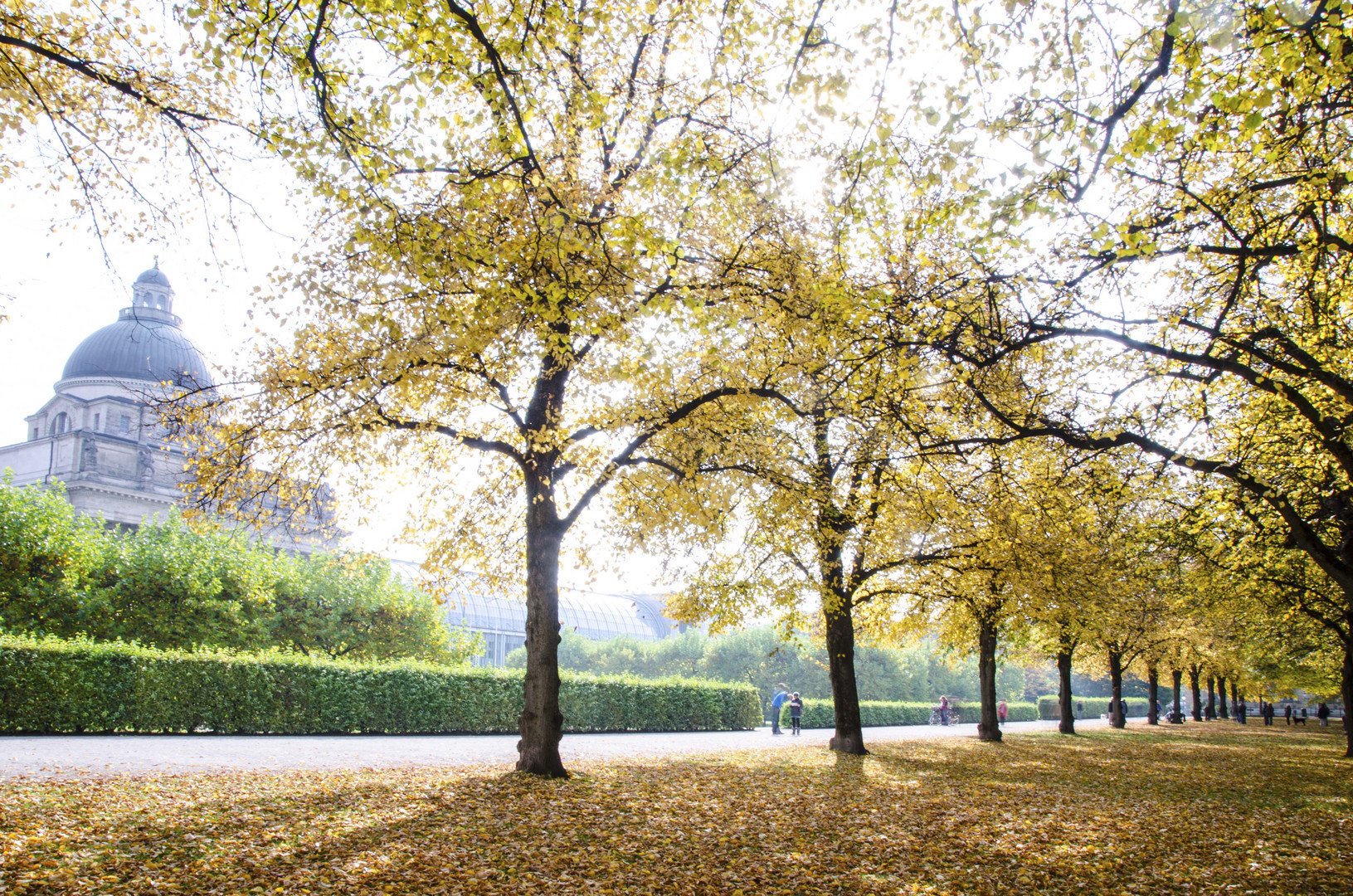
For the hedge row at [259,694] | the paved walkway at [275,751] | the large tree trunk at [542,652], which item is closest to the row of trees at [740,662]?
the hedge row at [259,694]

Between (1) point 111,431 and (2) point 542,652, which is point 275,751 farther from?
(1) point 111,431

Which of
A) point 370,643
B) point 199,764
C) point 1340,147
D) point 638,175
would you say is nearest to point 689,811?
point 638,175

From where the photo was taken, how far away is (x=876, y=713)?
46156 millimetres

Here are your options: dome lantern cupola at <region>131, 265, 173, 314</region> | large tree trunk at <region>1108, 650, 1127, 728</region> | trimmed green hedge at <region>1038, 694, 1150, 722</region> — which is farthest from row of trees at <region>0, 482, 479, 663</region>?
trimmed green hedge at <region>1038, 694, 1150, 722</region>

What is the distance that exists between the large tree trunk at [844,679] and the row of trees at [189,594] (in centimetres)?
1472

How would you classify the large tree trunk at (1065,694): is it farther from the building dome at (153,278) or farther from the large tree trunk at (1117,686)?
the building dome at (153,278)

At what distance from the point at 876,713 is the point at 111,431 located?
50.5 metres

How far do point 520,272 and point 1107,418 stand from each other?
791 cm

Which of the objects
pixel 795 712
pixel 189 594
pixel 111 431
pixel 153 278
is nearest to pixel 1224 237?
pixel 795 712

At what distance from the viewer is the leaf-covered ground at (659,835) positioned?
620 cm

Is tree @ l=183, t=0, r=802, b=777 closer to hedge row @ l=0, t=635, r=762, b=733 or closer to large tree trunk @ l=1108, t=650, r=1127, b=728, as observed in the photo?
hedge row @ l=0, t=635, r=762, b=733

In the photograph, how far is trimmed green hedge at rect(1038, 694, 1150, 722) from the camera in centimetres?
6738

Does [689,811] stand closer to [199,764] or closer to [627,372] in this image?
[627,372]

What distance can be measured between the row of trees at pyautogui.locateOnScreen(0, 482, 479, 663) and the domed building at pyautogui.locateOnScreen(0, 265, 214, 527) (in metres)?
18.8
